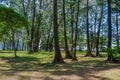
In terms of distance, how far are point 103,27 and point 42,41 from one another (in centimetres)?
2282

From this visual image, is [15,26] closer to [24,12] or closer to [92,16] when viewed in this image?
[24,12]

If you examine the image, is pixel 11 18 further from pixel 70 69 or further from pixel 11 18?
pixel 70 69

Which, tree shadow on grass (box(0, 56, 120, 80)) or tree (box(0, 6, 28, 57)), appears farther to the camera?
tree (box(0, 6, 28, 57))

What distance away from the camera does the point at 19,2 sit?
5162 cm

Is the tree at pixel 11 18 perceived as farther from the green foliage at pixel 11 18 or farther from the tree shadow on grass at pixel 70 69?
the tree shadow on grass at pixel 70 69

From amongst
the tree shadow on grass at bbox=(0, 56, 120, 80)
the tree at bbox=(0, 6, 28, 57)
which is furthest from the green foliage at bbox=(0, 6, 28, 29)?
the tree shadow on grass at bbox=(0, 56, 120, 80)

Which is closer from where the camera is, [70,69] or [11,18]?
[70,69]

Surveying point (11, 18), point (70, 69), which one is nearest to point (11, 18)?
point (11, 18)

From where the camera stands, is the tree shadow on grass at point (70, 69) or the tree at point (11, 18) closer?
the tree shadow on grass at point (70, 69)

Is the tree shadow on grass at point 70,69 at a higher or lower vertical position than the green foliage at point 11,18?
lower

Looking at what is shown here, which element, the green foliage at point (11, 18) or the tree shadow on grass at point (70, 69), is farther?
the green foliage at point (11, 18)

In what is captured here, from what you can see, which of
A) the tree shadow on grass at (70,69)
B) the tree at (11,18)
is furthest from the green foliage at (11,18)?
the tree shadow on grass at (70,69)

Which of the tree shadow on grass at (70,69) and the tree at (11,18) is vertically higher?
the tree at (11,18)

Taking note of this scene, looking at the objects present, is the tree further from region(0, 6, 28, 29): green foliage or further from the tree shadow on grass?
the tree shadow on grass
